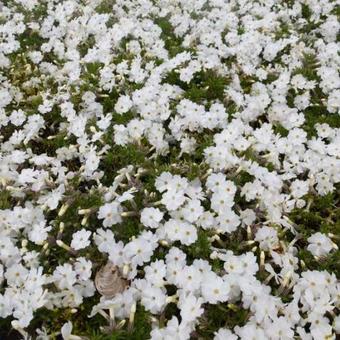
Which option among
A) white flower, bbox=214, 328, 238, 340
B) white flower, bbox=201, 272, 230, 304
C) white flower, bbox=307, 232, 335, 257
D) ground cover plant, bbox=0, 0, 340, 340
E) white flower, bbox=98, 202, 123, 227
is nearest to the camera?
white flower, bbox=214, 328, 238, 340

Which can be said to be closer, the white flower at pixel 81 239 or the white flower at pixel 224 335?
the white flower at pixel 224 335

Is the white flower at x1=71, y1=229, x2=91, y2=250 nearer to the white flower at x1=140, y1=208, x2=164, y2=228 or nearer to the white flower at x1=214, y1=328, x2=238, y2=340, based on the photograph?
the white flower at x1=140, y1=208, x2=164, y2=228

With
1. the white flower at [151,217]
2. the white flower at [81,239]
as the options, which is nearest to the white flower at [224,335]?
the white flower at [151,217]

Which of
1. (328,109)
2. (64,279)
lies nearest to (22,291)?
(64,279)

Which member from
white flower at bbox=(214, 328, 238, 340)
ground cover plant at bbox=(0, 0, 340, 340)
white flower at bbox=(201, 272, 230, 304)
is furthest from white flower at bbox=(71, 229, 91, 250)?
white flower at bbox=(214, 328, 238, 340)

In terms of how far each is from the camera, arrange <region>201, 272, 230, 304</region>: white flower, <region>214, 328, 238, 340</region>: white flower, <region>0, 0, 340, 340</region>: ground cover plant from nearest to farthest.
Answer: <region>214, 328, 238, 340</region>: white flower → <region>201, 272, 230, 304</region>: white flower → <region>0, 0, 340, 340</region>: ground cover plant

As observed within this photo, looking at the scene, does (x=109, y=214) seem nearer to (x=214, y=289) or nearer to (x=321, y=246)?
(x=214, y=289)

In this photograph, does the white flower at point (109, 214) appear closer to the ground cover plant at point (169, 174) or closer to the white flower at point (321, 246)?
the ground cover plant at point (169, 174)

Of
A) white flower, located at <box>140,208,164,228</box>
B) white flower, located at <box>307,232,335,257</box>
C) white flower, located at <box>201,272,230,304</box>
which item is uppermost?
white flower, located at <box>307,232,335,257</box>

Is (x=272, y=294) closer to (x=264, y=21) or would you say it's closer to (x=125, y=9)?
(x=264, y=21)

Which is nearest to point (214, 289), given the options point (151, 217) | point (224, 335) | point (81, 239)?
point (224, 335)
